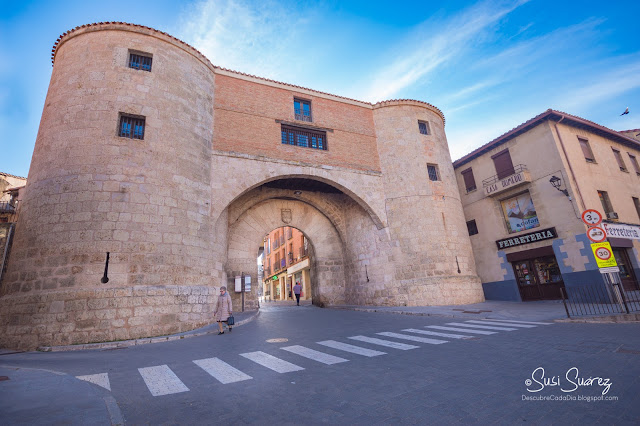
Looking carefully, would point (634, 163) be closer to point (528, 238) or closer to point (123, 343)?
point (528, 238)

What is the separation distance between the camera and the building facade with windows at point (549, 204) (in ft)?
42.9

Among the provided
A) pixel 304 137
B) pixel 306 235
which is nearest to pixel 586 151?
pixel 304 137

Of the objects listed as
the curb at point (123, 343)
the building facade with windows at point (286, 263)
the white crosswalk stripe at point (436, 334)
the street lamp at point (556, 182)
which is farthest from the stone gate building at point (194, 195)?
the building facade with windows at point (286, 263)

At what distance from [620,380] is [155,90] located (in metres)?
13.0

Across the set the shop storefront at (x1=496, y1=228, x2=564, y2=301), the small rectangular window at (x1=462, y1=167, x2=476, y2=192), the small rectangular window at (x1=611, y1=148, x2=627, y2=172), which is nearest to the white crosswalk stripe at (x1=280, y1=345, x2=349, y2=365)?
the shop storefront at (x1=496, y1=228, x2=564, y2=301)

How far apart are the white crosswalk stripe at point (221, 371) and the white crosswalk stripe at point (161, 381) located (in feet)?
1.42

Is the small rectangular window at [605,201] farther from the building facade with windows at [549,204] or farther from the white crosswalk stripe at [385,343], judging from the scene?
the white crosswalk stripe at [385,343]

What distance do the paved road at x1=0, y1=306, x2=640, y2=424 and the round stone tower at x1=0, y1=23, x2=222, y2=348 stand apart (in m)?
1.79

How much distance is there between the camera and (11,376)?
4258 millimetres

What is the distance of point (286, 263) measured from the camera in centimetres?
3322

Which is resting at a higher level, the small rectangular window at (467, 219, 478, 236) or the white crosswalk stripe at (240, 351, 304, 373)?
the small rectangular window at (467, 219, 478, 236)

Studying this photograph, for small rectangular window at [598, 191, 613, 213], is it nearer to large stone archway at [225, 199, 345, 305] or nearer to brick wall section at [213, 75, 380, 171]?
brick wall section at [213, 75, 380, 171]

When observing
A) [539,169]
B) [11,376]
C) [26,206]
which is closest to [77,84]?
[26,206]

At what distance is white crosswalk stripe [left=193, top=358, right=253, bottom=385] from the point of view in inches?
156
